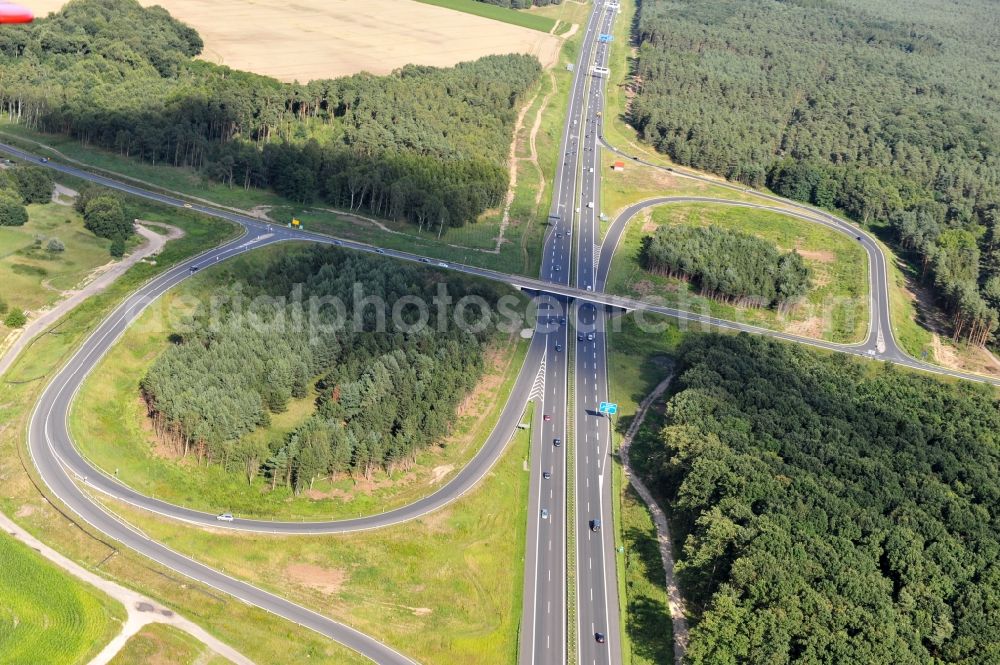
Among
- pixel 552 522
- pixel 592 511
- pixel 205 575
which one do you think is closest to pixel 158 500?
pixel 205 575

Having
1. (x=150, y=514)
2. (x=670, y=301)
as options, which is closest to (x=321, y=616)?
(x=150, y=514)

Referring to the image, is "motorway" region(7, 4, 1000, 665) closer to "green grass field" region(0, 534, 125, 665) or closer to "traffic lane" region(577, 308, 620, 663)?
"traffic lane" region(577, 308, 620, 663)

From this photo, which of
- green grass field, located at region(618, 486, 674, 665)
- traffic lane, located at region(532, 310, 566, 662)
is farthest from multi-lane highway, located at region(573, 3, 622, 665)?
traffic lane, located at region(532, 310, 566, 662)

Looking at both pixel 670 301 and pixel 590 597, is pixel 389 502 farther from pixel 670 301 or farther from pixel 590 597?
A: pixel 670 301

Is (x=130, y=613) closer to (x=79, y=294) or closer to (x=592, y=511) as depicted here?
(x=592, y=511)

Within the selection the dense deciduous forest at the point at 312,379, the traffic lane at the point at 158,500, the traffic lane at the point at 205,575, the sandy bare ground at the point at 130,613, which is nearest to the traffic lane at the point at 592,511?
the traffic lane at the point at 158,500

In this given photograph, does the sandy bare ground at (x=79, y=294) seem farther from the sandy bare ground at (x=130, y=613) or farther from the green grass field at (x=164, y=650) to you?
the green grass field at (x=164, y=650)
